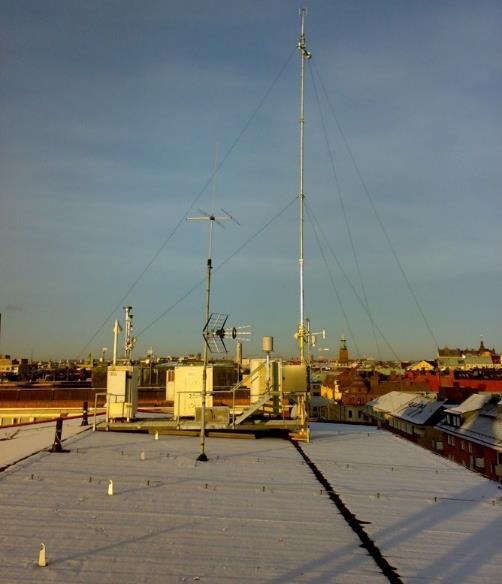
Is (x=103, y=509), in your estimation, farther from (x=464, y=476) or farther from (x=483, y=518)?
(x=464, y=476)

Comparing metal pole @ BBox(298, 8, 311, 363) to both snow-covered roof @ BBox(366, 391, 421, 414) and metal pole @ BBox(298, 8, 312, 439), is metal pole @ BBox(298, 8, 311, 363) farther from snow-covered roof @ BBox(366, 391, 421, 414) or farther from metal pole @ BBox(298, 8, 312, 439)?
snow-covered roof @ BBox(366, 391, 421, 414)

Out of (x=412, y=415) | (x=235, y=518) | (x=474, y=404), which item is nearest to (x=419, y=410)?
(x=412, y=415)

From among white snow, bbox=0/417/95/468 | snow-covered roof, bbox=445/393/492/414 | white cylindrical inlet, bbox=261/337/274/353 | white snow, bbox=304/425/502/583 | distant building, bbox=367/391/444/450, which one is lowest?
distant building, bbox=367/391/444/450

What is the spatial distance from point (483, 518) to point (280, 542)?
476cm

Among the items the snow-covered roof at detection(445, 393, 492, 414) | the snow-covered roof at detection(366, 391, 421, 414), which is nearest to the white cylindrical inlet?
the snow-covered roof at detection(445, 393, 492, 414)

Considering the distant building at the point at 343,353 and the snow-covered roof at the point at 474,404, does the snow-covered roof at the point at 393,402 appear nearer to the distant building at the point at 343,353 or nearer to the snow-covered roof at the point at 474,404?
the snow-covered roof at the point at 474,404

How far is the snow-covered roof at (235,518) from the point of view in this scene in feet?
23.2

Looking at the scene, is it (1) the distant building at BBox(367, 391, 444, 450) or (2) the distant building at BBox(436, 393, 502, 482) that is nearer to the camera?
(2) the distant building at BBox(436, 393, 502, 482)

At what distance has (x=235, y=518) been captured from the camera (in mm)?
9258

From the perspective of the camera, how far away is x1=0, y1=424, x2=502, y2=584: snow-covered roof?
7.07 metres

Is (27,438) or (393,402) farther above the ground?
(27,438)

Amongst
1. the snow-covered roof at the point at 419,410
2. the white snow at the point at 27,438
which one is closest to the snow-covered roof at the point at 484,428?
the snow-covered roof at the point at 419,410

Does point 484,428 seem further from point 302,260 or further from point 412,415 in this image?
point 302,260

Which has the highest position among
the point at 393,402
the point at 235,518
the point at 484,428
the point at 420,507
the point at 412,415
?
the point at 235,518
